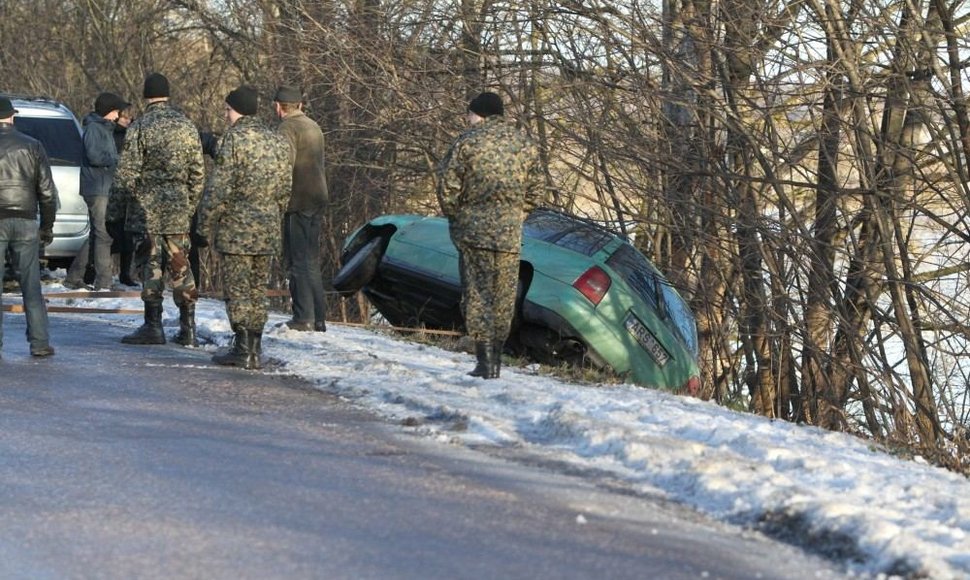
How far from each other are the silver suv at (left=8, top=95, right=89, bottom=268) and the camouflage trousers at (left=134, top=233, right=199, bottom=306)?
20.3 feet

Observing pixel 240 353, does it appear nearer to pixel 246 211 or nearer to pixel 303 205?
pixel 246 211

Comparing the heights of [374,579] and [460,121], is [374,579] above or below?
below

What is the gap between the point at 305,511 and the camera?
259 inches

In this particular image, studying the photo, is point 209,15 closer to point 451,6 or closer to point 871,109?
point 451,6

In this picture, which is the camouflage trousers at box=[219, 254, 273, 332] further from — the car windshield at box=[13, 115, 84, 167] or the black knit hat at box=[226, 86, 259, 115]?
the car windshield at box=[13, 115, 84, 167]

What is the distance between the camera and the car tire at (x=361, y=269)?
1456 centimetres

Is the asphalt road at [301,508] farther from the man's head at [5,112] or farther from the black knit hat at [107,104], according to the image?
the black knit hat at [107,104]

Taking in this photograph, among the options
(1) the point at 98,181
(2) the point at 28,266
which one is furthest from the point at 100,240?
(2) the point at 28,266

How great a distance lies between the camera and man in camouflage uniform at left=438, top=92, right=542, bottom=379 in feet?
35.0

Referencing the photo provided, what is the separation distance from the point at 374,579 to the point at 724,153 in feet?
31.2

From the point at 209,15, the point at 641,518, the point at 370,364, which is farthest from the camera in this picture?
the point at 209,15

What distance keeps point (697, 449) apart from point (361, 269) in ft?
23.5

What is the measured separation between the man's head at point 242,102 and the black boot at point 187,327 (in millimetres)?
2083

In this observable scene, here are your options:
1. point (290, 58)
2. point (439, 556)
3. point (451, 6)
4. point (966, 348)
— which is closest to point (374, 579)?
point (439, 556)
